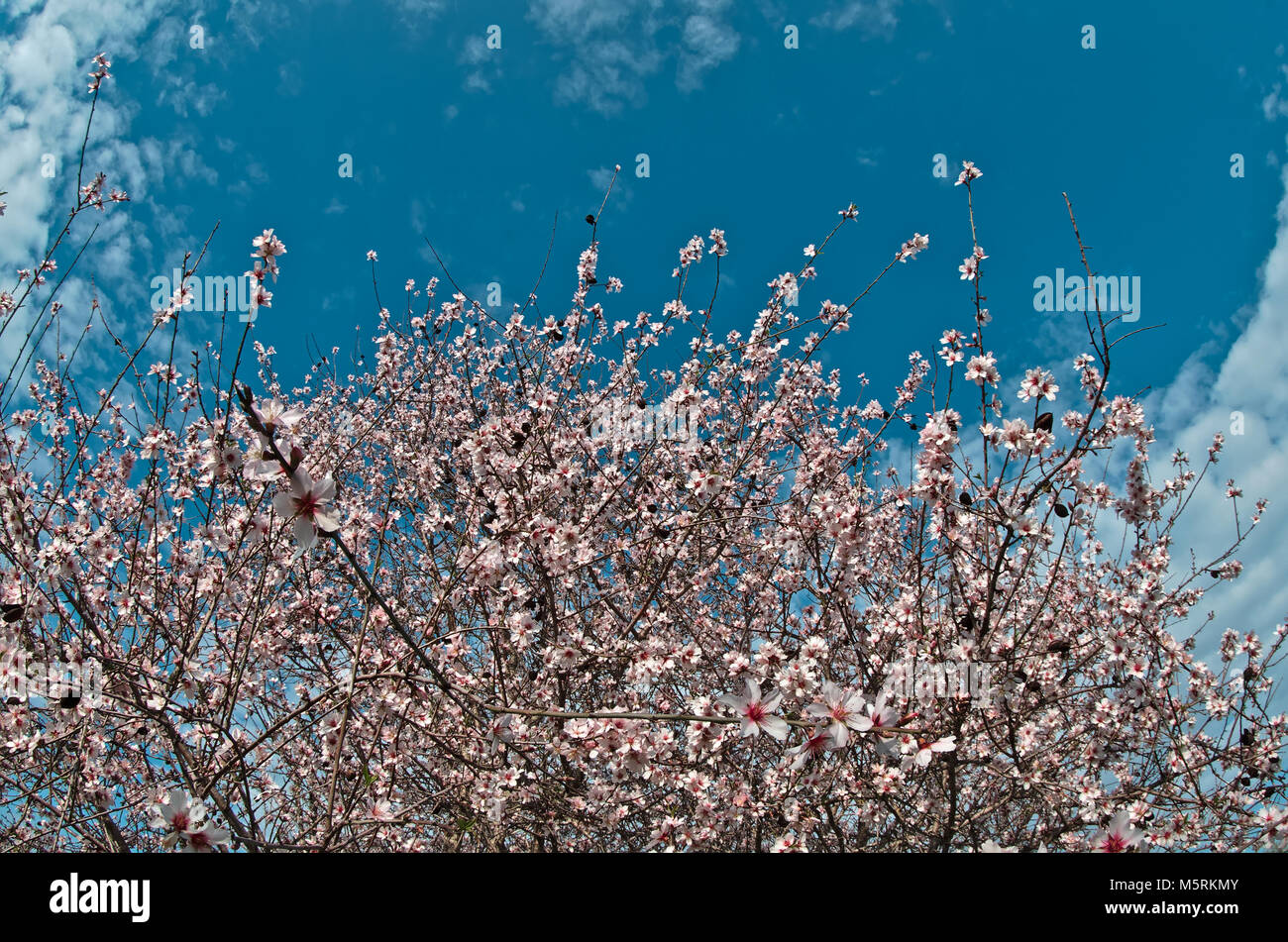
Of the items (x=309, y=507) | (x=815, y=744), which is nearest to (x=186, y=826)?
(x=309, y=507)

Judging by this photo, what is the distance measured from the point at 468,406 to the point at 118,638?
3.10 meters

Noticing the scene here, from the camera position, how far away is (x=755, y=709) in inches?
81.4

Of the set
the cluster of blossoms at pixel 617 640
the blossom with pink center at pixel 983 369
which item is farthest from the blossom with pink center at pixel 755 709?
the blossom with pink center at pixel 983 369

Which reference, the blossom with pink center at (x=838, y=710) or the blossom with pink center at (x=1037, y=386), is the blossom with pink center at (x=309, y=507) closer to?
the blossom with pink center at (x=838, y=710)

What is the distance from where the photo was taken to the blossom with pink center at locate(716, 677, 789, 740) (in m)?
1.99

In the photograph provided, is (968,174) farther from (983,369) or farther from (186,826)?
(186,826)

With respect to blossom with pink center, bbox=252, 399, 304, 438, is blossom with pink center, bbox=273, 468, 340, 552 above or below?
below

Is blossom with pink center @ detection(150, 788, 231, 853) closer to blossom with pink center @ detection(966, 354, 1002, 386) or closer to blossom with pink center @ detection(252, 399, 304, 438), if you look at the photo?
blossom with pink center @ detection(252, 399, 304, 438)

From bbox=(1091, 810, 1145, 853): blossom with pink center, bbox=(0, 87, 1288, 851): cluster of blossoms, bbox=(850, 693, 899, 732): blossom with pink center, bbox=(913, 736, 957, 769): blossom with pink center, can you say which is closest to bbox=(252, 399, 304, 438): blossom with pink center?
bbox=(0, 87, 1288, 851): cluster of blossoms

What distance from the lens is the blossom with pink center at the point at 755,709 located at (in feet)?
6.52
